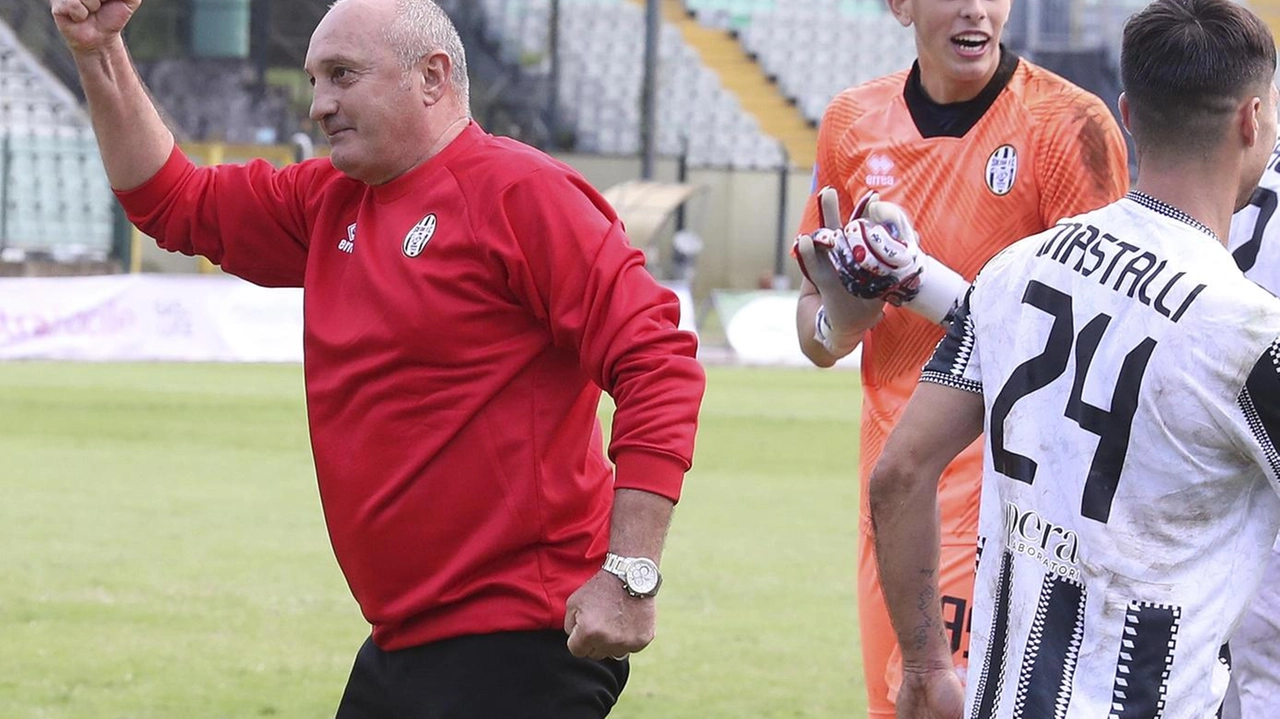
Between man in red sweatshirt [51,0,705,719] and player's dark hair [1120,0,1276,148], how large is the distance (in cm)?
111

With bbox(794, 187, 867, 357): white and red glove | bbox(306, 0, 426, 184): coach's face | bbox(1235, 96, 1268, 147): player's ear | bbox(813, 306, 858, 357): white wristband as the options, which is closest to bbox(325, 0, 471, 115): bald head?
bbox(306, 0, 426, 184): coach's face

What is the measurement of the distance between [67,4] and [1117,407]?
2589mm

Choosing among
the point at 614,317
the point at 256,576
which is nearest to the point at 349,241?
the point at 614,317

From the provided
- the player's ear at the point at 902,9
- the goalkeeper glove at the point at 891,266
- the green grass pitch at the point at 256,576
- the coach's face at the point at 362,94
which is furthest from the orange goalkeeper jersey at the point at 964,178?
the green grass pitch at the point at 256,576

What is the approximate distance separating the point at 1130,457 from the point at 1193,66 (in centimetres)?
60

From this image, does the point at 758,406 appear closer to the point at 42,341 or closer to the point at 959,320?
the point at 42,341

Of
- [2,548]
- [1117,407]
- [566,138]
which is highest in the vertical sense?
[1117,407]

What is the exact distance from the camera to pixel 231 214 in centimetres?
443

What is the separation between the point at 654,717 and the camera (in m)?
7.32

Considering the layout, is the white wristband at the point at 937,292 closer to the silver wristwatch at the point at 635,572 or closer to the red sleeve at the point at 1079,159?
the red sleeve at the point at 1079,159

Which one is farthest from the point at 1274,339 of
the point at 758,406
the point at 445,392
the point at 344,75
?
the point at 758,406

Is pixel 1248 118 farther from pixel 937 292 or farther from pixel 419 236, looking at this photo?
pixel 419 236

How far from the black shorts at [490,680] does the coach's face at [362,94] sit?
3.33ft

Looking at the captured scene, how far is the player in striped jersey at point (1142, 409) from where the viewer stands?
282 cm
